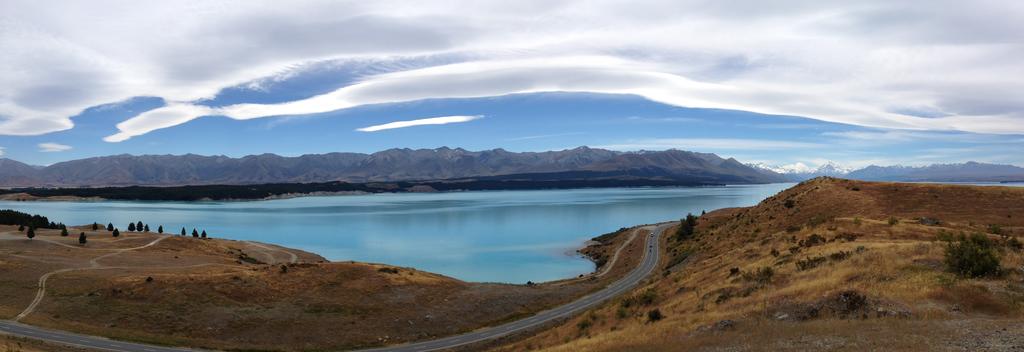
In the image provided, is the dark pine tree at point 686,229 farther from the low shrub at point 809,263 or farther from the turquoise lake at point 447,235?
the low shrub at point 809,263

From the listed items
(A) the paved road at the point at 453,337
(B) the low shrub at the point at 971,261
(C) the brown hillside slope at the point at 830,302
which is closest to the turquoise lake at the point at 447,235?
(A) the paved road at the point at 453,337

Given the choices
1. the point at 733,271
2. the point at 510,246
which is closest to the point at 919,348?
the point at 733,271

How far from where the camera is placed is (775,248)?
36.0m

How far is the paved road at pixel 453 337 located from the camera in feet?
110

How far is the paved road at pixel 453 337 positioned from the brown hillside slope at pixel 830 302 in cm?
1062

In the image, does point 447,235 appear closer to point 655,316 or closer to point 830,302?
point 655,316

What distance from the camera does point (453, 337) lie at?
42250 millimetres

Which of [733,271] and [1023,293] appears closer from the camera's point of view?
[1023,293]

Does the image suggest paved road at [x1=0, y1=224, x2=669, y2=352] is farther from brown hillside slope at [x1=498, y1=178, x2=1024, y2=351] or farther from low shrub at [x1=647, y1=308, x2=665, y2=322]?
low shrub at [x1=647, y1=308, x2=665, y2=322]

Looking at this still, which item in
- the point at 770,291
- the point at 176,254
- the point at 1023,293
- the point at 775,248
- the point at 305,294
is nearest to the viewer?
the point at 1023,293

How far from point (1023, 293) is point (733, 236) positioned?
41127 mm

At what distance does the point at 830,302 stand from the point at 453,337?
29707 mm

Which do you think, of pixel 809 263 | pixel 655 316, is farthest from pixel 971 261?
pixel 655 316

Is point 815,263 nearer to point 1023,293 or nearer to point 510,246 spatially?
point 1023,293
